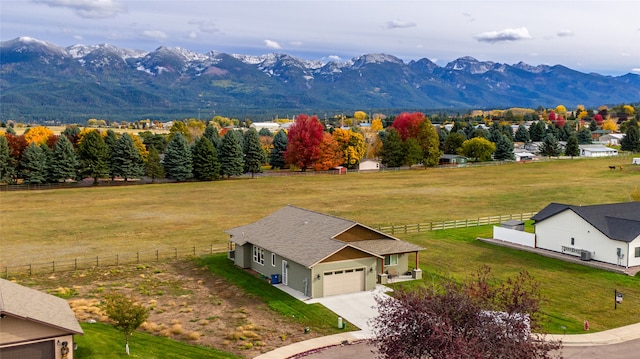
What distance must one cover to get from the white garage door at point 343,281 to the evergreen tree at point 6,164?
7279cm

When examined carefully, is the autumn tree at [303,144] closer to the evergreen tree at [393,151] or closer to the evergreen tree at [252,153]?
the evergreen tree at [252,153]

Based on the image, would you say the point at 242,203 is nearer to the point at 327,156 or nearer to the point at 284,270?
the point at 284,270

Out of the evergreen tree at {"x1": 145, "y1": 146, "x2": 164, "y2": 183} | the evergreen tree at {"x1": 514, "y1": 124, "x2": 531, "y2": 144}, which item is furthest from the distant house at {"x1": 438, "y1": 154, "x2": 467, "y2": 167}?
the evergreen tree at {"x1": 145, "y1": 146, "x2": 164, "y2": 183}

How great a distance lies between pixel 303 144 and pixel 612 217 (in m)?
72.1

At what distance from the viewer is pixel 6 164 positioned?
8862cm

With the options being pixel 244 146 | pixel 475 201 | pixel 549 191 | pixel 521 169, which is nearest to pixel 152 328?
pixel 475 201

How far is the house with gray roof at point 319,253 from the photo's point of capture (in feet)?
111

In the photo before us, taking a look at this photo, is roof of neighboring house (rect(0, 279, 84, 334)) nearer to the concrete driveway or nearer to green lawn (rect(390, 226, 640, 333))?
the concrete driveway

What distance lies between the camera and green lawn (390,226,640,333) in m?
30.3

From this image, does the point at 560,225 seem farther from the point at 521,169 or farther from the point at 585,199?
the point at 521,169

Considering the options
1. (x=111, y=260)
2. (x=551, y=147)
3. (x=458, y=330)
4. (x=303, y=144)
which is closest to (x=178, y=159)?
(x=303, y=144)

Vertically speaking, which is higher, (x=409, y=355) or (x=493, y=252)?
(x=409, y=355)

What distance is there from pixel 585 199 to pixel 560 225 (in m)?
31.5

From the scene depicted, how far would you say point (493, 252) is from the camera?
4447cm
